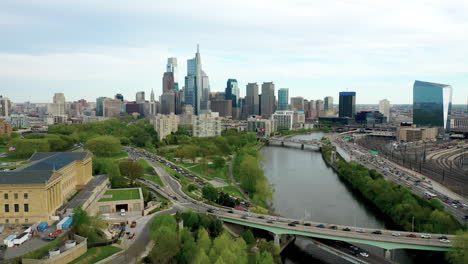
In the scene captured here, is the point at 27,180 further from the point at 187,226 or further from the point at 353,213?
the point at 353,213

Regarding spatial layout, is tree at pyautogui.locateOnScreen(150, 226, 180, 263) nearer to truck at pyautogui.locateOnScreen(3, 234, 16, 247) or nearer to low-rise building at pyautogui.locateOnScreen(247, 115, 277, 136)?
truck at pyautogui.locateOnScreen(3, 234, 16, 247)

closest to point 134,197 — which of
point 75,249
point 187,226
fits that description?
point 187,226

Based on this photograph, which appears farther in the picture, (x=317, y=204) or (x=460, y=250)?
(x=317, y=204)

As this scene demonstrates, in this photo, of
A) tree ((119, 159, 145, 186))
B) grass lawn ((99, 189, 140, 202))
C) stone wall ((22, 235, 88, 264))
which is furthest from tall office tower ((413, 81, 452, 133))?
stone wall ((22, 235, 88, 264))

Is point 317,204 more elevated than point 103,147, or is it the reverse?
point 103,147

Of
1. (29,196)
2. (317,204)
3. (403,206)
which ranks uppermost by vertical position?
(29,196)

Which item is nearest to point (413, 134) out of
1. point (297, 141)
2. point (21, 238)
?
point (297, 141)

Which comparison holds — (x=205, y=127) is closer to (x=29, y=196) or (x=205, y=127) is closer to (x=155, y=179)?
(x=155, y=179)
